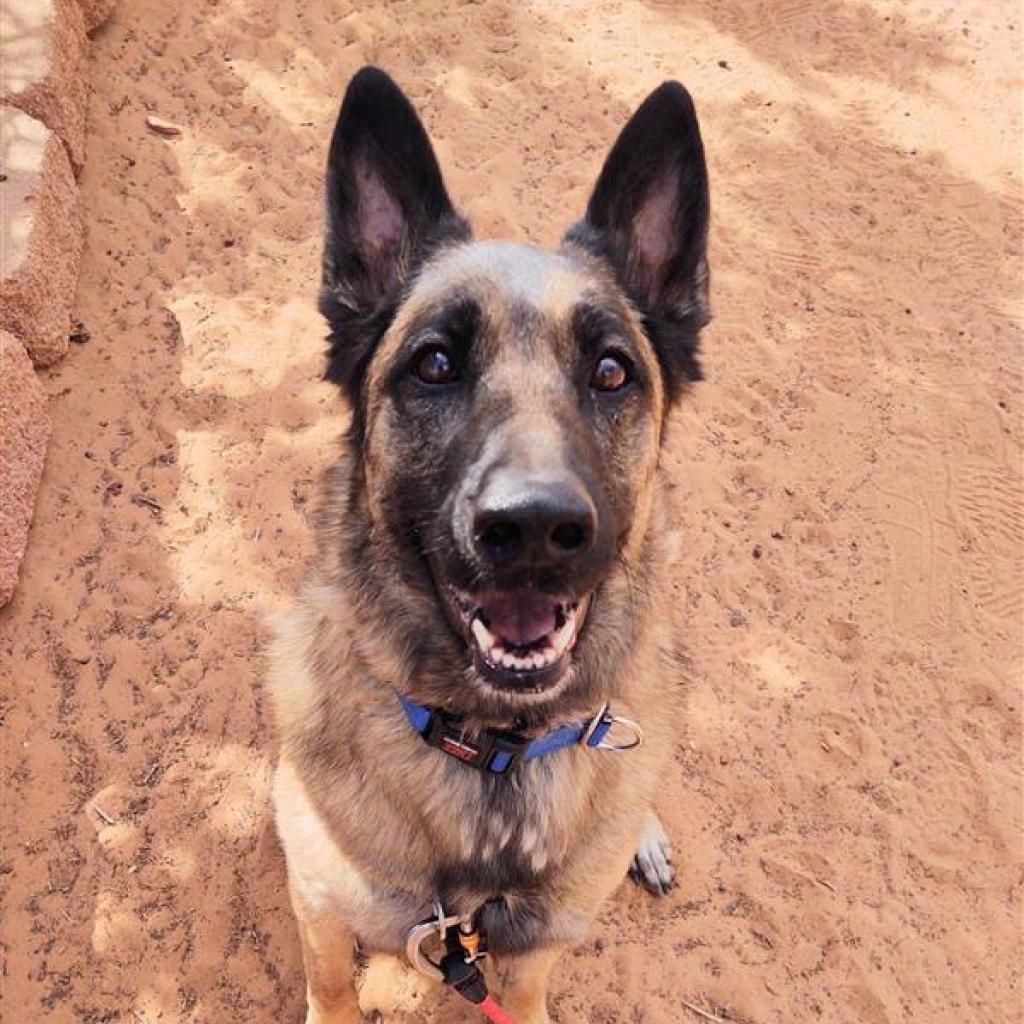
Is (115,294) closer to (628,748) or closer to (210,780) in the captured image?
(210,780)

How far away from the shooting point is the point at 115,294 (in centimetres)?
505

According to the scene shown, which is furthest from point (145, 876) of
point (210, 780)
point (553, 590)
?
point (553, 590)

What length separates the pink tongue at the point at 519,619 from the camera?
2.29 m

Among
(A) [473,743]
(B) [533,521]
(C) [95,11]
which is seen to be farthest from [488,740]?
(C) [95,11]

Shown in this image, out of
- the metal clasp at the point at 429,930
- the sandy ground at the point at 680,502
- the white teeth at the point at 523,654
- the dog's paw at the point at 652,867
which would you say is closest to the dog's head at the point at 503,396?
the white teeth at the point at 523,654

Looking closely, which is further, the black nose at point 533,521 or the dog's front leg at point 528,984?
the dog's front leg at point 528,984

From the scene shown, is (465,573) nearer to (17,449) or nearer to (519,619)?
(519,619)

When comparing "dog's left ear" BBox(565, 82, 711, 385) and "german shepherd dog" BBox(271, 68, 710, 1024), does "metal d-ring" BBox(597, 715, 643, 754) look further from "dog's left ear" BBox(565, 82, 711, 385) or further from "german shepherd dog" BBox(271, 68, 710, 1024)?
"dog's left ear" BBox(565, 82, 711, 385)

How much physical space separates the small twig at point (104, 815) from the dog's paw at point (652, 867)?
2.09 m

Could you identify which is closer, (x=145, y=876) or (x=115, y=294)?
(x=145, y=876)

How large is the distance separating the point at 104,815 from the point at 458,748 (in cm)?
194

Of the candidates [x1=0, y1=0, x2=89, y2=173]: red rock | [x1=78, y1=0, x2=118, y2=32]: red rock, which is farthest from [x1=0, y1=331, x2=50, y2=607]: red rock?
[x1=78, y1=0, x2=118, y2=32]: red rock

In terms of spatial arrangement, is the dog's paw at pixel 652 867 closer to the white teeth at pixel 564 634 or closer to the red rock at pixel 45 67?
the white teeth at pixel 564 634

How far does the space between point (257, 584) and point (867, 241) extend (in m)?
4.55
